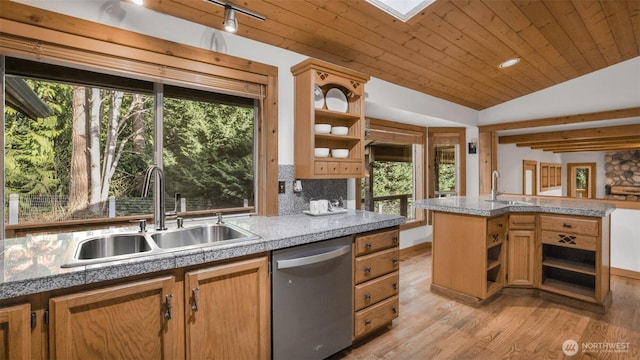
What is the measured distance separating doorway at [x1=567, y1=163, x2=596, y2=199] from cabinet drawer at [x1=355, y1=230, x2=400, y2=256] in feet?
16.1

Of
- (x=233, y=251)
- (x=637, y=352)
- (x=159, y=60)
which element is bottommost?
(x=637, y=352)

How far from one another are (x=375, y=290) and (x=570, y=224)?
2024mm

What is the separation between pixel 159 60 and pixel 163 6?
1.10ft

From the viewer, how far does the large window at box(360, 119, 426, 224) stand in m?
4.28

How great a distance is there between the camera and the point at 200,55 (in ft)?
6.91

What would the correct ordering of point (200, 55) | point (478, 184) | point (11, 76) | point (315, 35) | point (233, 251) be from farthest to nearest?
point (478, 184) → point (315, 35) → point (200, 55) → point (11, 76) → point (233, 251)

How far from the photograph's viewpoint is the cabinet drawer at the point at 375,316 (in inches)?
84.1

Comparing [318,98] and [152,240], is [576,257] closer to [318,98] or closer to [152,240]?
[318,98]

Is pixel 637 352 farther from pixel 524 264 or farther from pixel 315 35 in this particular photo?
pixel 315 35

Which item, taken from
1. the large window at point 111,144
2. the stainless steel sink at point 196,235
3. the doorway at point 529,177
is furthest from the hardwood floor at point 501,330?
the doorway at point 529,177

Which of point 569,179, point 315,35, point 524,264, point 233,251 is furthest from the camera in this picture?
point 569,179

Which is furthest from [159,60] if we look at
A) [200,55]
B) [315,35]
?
[315,35]

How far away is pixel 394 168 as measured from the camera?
185 inches

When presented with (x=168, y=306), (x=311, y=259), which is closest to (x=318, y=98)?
(x=311, y=259)
